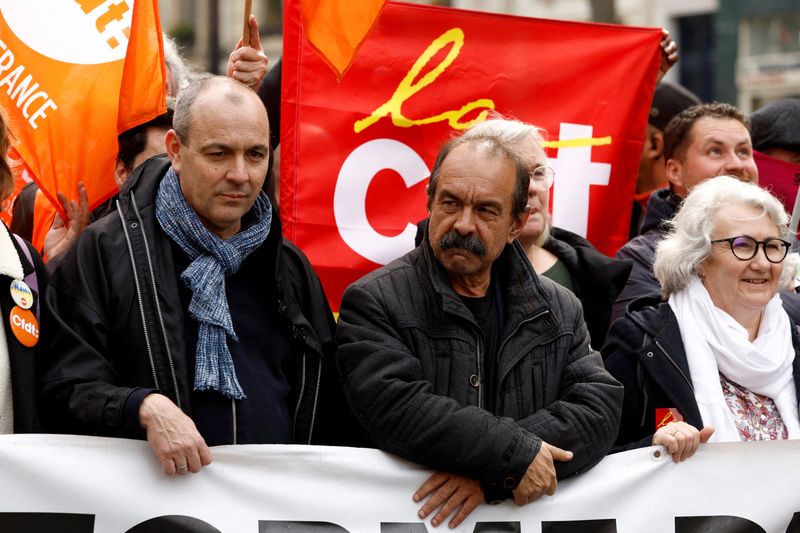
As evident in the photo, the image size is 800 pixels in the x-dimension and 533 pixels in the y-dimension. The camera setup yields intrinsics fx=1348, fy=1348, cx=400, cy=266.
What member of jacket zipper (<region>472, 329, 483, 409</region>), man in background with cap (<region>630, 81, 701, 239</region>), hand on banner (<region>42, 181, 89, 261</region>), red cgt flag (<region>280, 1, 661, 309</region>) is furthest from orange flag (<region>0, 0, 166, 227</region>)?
man in background with cap (<region>630, 81, 701, 239</region>)

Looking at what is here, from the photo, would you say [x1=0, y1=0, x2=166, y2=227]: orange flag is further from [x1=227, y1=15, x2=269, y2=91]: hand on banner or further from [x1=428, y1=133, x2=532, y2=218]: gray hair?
[x1=428, y1=133, x2=532, y2=218]: gray hair

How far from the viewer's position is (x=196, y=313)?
3.83 m

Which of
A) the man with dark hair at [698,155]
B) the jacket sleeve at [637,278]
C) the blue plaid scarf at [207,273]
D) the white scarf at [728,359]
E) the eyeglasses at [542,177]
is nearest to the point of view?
the blue plaid scarf at [207,273]

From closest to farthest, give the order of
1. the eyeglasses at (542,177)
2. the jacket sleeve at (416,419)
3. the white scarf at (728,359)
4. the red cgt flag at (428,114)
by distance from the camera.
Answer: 1. the jacket sleeve at (416,419)
2. the white scarf at (728,359)
3. the eyeglasses at (542,177)
4. the red cgt flag at (428,114)

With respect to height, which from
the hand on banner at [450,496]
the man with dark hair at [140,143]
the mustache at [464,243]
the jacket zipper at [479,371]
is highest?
the man with dark hair at [140,143]

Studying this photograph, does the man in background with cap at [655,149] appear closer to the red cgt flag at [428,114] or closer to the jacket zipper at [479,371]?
the red cgt flag at [428,114]

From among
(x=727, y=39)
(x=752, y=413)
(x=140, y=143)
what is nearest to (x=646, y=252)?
(x=752, y=413)

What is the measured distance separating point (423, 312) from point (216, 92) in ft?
2.91

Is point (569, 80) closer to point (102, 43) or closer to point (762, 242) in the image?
point (762, 242)

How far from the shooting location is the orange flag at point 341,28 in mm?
4723

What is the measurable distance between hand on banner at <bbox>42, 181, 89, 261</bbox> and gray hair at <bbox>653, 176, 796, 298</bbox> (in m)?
2.02

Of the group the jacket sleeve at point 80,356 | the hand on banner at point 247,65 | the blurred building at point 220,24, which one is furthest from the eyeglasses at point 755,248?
the blurred building at point 220,24

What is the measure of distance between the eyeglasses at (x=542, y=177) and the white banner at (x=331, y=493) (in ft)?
4.15

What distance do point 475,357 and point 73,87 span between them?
1825 mm
